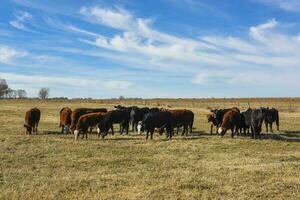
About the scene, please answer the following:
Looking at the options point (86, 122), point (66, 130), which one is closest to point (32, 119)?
point (66, 130)

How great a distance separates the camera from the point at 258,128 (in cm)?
2652

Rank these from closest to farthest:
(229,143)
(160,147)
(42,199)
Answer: (42,199) → (160,147) → (229,143)

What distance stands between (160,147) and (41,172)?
7.42 m

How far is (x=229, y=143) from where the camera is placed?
22984 millimetres

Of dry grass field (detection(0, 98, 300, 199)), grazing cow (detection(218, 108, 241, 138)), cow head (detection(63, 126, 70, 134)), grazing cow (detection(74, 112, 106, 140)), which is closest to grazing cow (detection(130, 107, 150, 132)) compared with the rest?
cow head (detection(63, 126, 70, 134))

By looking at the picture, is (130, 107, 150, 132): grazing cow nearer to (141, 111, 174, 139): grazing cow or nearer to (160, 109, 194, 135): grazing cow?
(160, 109, 194, 135): grazing cow

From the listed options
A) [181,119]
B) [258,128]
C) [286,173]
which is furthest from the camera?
[181,119]

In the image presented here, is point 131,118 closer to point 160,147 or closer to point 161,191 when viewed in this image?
point 160,147

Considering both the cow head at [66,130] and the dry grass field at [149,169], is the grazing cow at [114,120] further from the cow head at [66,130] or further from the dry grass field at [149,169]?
the cow head at [66,130]

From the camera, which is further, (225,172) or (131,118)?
(131,118)

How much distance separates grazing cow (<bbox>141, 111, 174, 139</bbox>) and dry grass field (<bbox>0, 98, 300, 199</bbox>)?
2.07m

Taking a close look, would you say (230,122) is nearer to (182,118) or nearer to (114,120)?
(182,118)

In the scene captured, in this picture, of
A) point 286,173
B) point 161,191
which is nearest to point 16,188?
point 161,191

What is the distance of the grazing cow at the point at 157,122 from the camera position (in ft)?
83.8
